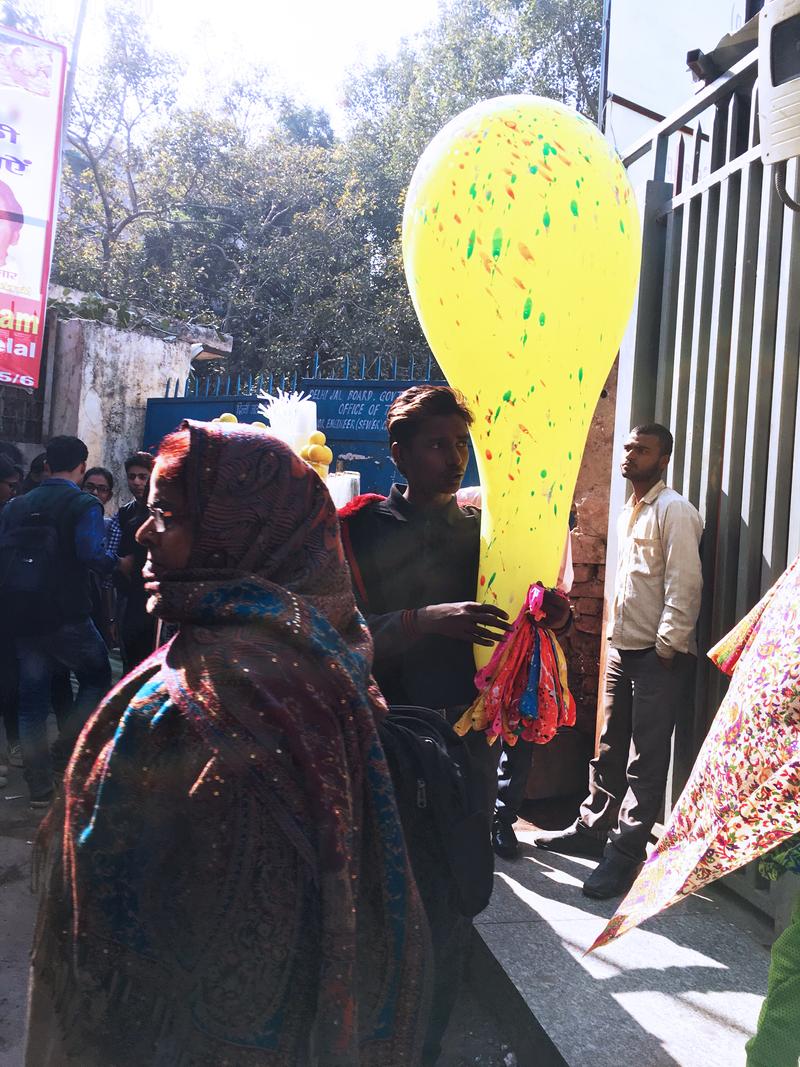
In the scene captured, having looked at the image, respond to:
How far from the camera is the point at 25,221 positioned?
698 centimetres

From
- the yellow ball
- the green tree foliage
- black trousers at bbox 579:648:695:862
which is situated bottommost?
black trousers at bbox 579:648:695:862

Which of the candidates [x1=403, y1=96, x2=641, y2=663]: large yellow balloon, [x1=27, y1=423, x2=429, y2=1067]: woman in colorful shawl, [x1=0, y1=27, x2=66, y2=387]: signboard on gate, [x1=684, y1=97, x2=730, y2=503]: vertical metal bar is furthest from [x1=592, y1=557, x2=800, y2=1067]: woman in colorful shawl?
[x1=0, y1=27, x2=66, y2=387]: signboard on gate

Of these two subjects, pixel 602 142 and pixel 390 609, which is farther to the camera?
pixel 390 609

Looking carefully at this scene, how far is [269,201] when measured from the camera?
15.5 metres

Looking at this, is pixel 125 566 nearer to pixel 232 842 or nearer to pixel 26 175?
pixel 232 842

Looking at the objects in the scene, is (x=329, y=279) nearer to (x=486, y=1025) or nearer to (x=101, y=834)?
(x=486, y=1025)

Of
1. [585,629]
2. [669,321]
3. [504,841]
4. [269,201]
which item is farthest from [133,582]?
[269,201]

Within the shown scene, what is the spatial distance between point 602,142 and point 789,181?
1528 millimetres

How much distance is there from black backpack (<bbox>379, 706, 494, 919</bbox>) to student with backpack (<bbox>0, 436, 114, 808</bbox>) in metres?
3.16

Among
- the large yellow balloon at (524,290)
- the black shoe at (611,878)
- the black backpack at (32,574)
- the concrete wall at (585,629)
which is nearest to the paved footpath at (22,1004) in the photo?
the black shoe at (611,878)

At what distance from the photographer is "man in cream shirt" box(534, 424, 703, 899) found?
3.22 metres

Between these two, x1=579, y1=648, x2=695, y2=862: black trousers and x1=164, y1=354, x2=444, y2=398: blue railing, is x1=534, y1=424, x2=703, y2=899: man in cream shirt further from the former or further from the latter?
x1=164, y1=354, x2=444, y2=398: blue railing

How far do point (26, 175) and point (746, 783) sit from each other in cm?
722

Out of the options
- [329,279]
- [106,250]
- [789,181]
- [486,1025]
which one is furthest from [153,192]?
[486,1025]
